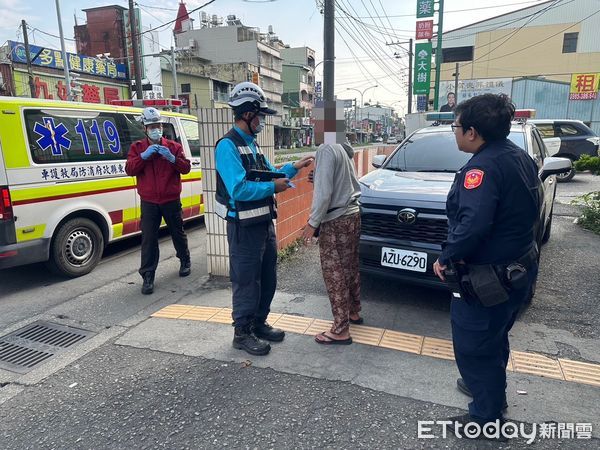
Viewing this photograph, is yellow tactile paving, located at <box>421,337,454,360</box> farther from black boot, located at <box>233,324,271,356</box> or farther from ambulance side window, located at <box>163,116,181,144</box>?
ambulance side window, located at <box>163,116,181,144</box>

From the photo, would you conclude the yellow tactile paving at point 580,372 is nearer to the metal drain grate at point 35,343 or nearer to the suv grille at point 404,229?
the suv grille at point 404,229

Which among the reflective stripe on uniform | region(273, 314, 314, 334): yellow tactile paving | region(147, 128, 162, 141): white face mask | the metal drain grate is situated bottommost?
the metal drain grate

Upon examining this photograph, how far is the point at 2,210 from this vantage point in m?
4.17

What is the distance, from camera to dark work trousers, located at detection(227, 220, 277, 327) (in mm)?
3064

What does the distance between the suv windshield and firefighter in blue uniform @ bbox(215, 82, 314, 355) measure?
73.3 inches

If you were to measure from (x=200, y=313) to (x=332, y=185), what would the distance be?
6.10 feet

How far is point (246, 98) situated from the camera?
299cm

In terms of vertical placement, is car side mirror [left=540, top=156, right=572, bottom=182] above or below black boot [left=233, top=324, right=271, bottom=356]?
above

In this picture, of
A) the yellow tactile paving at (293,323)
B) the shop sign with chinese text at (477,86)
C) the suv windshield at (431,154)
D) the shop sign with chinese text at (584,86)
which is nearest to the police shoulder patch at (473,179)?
the yellow tactile paving at (293,323)

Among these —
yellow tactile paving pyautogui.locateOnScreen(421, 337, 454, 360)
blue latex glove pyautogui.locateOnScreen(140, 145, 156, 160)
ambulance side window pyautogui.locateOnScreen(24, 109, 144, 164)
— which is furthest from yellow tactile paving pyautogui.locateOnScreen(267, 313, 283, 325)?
ambulance side window pyautogui.locateOnScreen(24, 109, 144, 164)

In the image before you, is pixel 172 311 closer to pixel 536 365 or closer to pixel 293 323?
pixel 293 323

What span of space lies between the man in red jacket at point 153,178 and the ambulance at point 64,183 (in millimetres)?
911

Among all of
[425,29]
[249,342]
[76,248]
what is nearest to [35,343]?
[76,248]

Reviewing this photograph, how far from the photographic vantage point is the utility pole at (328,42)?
7278mm
